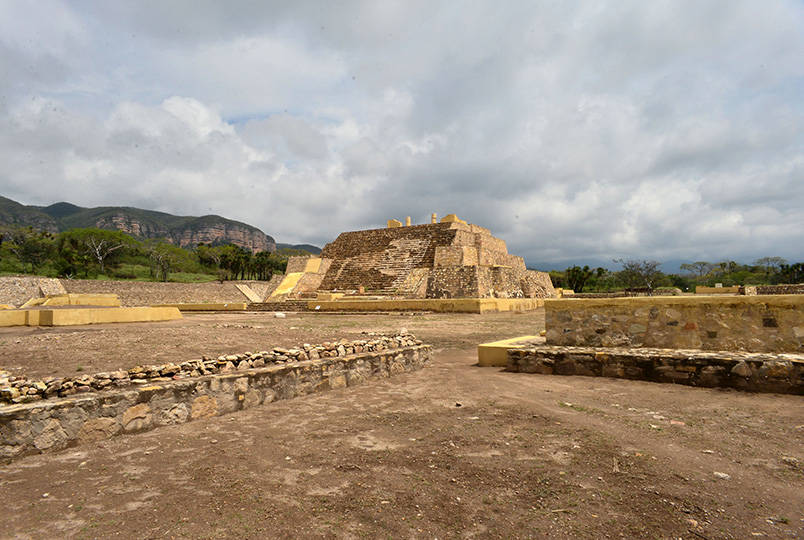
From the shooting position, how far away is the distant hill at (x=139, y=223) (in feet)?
329

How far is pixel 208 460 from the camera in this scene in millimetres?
2473

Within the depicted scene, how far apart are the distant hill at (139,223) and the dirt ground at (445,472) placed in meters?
113

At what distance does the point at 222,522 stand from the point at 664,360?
4129 millimetres

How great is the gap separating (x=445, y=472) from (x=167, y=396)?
2143mm

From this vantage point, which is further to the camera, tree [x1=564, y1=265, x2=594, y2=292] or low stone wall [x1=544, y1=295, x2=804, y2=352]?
tree [x1=564, y1=265, x2=594, y2=292]

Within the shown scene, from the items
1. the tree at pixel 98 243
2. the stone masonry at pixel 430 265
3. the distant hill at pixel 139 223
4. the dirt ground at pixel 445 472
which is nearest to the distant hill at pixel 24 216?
the distant hill at pixel 139 223

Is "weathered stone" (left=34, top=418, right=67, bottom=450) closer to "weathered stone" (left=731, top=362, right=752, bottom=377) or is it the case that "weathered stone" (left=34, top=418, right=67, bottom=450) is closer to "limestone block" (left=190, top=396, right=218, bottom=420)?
"limestone block" (left=190, top=396, right=218, bottom=420)

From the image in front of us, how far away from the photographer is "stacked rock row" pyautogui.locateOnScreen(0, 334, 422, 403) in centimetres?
289

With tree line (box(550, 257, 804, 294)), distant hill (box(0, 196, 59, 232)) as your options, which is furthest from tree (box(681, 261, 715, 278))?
distant hill (box(0, 196, 59, 232))

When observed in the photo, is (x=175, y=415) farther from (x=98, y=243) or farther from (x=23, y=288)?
(x=98, y=243)

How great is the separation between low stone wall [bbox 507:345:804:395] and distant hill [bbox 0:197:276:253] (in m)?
112

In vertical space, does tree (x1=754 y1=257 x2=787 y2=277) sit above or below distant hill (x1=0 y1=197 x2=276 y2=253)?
below

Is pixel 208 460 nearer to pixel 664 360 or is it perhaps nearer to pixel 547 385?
pixel 547 385

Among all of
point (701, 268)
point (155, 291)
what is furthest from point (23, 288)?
point (701, 268)
